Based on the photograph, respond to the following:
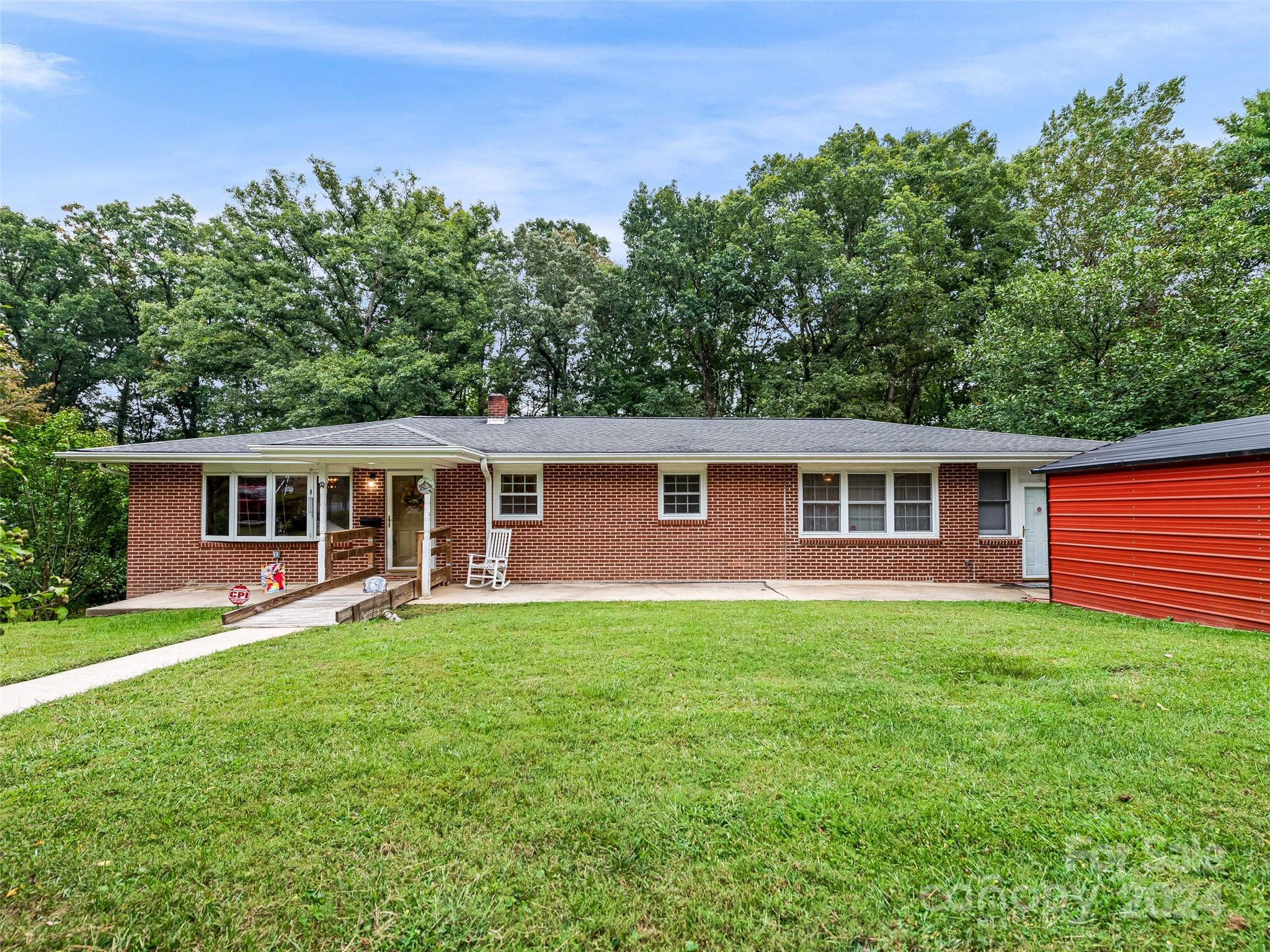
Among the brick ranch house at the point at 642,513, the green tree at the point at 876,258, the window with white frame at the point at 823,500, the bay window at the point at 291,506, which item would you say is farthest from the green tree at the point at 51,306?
the window with white frame at the point at 823,500

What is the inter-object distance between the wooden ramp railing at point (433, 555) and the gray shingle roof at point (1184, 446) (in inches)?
391

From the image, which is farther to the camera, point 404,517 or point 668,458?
point 404,517

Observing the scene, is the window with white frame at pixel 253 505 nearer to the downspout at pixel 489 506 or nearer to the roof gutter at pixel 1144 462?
the downspout at pixel 489 506

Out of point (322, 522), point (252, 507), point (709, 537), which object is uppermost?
point (252, 507)

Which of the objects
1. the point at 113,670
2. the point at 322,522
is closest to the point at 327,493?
the point at 322,522

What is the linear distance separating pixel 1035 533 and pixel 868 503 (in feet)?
10.6

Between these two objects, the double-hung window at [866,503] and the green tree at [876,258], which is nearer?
the double-hung window at [866,503]

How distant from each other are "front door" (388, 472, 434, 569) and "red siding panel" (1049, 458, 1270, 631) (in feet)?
36.4

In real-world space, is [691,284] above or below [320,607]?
above

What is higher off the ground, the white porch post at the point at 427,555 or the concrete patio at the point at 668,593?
Result: the white porch post at the point at 427,555

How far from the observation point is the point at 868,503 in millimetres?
11031

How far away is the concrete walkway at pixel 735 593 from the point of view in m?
8.76

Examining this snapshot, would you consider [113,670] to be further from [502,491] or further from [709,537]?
[709,537]

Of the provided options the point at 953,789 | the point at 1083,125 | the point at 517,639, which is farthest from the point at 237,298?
the point at 1083,125
